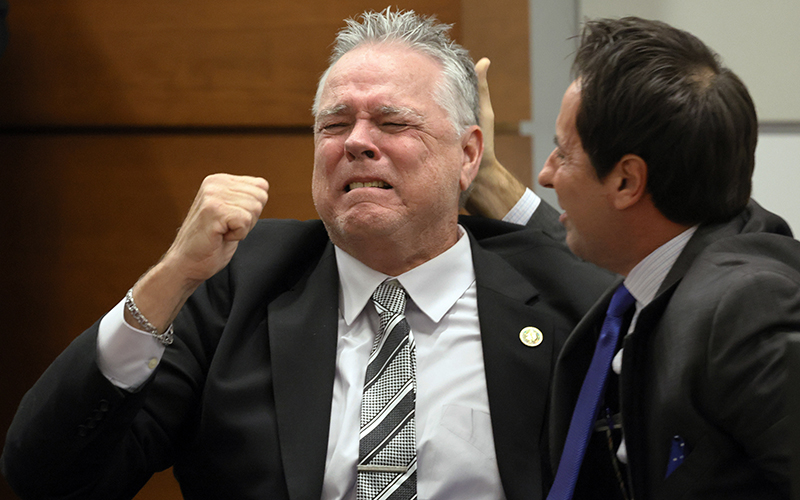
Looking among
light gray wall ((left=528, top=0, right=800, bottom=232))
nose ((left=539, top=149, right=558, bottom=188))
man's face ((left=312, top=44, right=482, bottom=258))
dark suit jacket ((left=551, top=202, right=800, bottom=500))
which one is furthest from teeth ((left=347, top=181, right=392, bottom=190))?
light gray wall ((left=528, top=0, right=800, bottom=232))

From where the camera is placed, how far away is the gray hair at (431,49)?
5.53ft

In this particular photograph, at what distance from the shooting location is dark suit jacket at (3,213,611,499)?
1.31m

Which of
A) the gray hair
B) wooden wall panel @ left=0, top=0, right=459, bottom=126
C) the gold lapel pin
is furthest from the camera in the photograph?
wooden wall panel @ left=0, top=0, right=459, bottom=126

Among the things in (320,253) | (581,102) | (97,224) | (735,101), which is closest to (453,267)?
(320,253)

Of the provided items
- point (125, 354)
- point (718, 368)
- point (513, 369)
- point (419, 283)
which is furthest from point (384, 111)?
point (718, 368)

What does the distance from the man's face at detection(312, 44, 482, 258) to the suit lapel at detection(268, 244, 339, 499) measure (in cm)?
12

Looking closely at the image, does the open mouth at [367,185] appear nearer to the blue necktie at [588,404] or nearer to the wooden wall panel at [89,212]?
the blue necktie at [588,404]

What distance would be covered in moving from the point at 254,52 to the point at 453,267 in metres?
0.92

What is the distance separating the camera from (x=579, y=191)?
52.2 inches

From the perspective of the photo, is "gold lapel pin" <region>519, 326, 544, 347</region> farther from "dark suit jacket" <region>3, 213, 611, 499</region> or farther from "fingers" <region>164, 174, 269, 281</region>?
"fingers" <region>164, 174, 269, 281</region>

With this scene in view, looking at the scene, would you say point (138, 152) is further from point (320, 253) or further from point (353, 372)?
point (353, 372)

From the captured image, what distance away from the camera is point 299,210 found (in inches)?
86.3

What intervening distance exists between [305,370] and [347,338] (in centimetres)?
11

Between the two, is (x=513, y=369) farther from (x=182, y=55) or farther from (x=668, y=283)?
(x=182, y=55)
